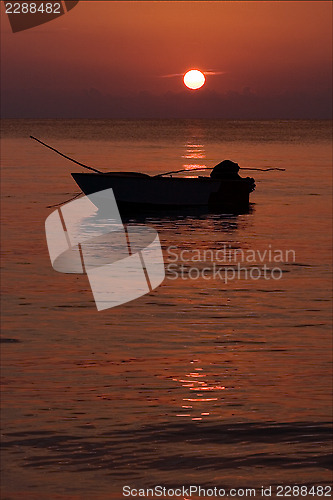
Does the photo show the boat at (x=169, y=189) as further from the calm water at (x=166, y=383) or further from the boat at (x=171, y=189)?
the calm water at (x=166, y=383)

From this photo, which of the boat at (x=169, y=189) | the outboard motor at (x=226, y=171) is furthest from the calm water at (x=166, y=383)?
the outboard motor at (x=226, y=171)

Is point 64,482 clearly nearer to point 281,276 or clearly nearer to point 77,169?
point 281,276

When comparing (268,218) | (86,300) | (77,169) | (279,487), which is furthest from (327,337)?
(77,169)

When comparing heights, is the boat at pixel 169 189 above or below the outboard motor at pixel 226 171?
below

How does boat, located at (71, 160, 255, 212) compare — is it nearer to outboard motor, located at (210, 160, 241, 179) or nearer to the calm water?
outboard motor, located at (210, 160, 241, 179)

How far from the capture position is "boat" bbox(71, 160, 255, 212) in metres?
29.9

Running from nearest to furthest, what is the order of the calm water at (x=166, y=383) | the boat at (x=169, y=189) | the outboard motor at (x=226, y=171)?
the calm water at (x=166, y=383) < the boat at (x=169, y=189) < the outboard motor at (x=226, y=171)

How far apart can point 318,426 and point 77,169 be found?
178 feet

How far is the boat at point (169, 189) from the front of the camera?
29.9 meters

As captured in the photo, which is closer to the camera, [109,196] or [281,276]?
[281,276]

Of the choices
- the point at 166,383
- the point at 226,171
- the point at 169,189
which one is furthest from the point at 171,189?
the point at 166,383

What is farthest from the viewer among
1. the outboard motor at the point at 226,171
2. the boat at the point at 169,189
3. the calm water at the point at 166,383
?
the outboard motor at the point at 226,171

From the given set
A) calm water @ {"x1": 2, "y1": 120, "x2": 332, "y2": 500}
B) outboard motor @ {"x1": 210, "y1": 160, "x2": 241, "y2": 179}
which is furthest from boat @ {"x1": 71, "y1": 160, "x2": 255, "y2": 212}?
calm water @ {"x1": 2, "y1": 120, "x2": 332, "y2": 500}

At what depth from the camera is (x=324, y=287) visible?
17234mm
